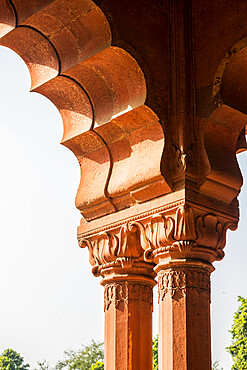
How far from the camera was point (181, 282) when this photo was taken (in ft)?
15.0

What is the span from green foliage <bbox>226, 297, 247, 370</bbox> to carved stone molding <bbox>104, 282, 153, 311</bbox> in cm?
2153

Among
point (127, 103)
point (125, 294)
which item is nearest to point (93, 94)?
point (127, 103)

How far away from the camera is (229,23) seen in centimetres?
496

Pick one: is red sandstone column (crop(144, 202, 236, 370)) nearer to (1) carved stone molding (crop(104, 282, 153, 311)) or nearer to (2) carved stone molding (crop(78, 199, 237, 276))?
(2) carved stone molding (crop(78, 199, 237, 276))

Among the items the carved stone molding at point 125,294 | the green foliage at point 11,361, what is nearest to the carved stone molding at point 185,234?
the carved stone molding at point 125,294

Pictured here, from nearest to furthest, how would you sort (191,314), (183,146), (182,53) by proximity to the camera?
1. (191,314)
2. (183,146)
3. (182,53)

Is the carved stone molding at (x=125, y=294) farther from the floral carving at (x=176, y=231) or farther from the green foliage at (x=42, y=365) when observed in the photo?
the green foliage at (x=42, y=365)

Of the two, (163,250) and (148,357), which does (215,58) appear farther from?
(148,357)

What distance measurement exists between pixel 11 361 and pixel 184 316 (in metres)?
31.3

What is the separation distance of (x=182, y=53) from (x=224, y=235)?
4.60 feet

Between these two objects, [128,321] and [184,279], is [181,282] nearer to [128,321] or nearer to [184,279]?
[184,279]

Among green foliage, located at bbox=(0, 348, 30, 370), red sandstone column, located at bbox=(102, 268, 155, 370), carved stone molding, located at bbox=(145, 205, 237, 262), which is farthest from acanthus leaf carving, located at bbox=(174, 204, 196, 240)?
green foliage, located at bbox=(0, 348, 30, 370)

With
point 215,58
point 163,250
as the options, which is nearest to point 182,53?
point 215,58

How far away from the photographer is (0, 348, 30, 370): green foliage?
110ft
